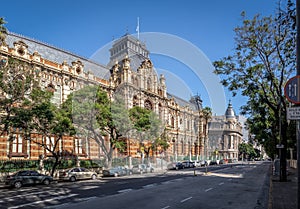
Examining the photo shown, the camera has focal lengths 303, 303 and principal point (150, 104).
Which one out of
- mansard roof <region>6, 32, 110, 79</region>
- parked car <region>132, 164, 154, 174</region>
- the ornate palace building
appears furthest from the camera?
parked car <region>132, 164, 154, 174</region>

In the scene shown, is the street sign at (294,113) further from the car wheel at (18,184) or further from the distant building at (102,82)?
the distant building at (102,82)

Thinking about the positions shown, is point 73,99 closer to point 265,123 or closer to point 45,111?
point 45,111

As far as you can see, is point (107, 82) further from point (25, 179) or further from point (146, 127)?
point (25, 179)

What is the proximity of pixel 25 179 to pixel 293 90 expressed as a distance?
22.3 meters

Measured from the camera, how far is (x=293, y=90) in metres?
7.60

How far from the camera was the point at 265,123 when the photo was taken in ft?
129

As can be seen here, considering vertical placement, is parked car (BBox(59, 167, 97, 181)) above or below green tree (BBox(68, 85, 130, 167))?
below

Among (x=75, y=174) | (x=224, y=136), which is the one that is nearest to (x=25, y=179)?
(x=75, y=174)

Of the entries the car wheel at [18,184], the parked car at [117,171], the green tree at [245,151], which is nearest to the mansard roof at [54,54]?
the parked car at [117,171]

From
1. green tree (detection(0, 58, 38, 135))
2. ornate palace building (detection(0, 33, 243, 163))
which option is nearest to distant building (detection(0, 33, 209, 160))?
Answer: ornate palace building (detection(0, 33, 243, 163))

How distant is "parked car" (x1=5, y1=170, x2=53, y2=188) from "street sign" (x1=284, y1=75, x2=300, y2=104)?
2181 centimetres

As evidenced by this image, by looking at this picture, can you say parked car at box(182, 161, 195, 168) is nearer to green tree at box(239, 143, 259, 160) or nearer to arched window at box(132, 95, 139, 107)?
arched window at box(132, 95, 139, 107)

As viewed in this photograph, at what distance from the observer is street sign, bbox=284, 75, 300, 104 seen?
24.7 feet

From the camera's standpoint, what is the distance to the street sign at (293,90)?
24.7ft
